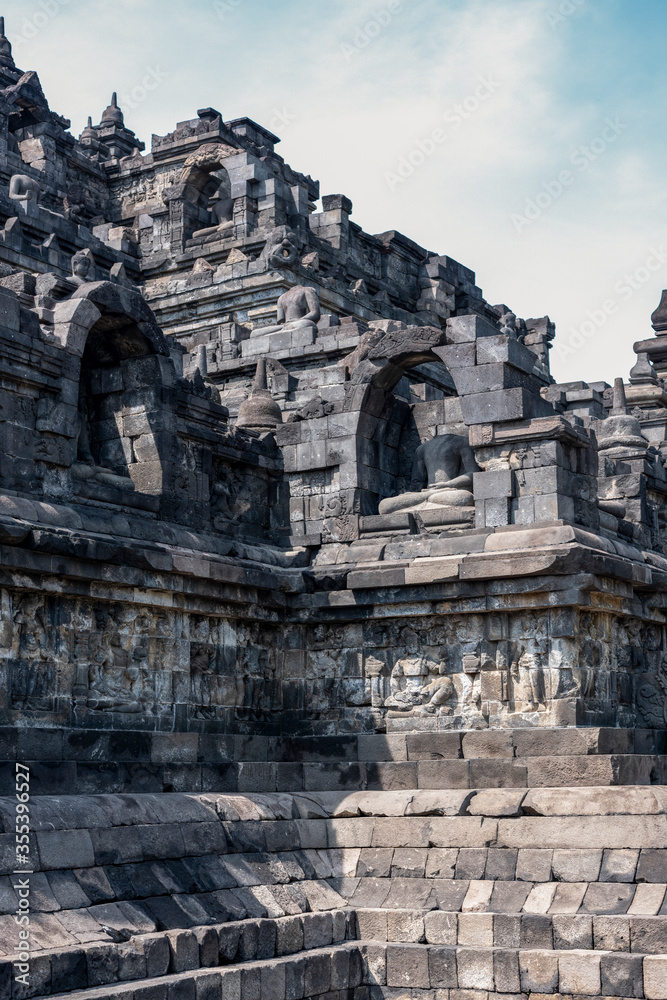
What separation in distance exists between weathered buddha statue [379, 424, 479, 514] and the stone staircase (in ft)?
9.23

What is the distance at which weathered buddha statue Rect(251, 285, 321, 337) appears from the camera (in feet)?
75.3

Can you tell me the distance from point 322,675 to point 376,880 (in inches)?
123

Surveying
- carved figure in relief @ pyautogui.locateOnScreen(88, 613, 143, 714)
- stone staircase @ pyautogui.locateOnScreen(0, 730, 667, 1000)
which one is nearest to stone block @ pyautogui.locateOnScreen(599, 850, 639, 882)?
stone staircase @ pyautogui.locateOnScreen(0, 730, 667, 1000)

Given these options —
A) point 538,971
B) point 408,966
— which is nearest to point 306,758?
point 408,966

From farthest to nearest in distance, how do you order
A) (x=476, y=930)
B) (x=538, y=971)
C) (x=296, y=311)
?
(x=296, y=311)
(x=476, y=930)
(x=538, y=971)

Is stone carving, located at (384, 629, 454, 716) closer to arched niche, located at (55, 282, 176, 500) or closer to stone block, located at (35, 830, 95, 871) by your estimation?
arched niche, located at (55, 282, 176, 500)

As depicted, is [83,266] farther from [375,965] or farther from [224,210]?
[375,965]

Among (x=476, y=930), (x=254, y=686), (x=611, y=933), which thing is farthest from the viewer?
(x=254, y=686)

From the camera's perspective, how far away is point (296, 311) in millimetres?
23734

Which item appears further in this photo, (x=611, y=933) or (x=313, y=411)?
(x=313, y=411)

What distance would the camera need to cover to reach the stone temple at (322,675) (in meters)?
11.8

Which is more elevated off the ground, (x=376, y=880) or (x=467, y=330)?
(x=467, y=330)

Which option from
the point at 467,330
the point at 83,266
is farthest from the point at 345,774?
the point at 83,266

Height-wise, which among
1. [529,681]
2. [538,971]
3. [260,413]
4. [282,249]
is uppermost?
[282,249]
